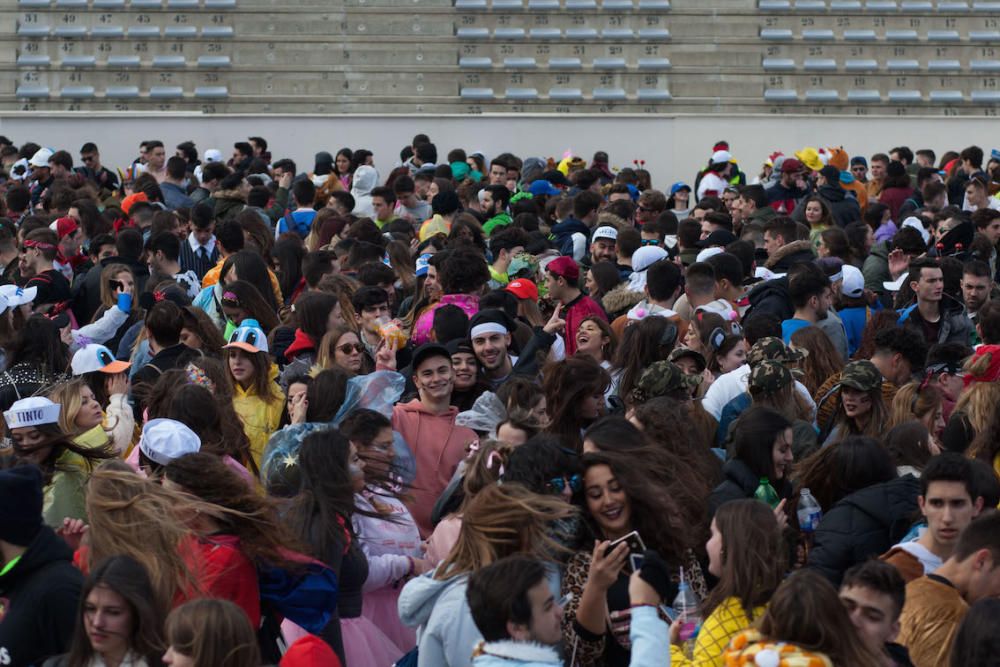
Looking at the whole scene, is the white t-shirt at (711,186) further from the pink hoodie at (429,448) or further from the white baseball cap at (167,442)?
the white baseball cap at (167,442)

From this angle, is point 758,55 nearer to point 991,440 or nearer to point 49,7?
point 49,7

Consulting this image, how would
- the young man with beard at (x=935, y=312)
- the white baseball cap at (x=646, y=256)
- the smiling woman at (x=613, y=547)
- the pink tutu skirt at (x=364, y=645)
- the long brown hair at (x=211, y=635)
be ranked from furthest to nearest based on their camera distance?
the white baseball cap at (x=646, y=256) → the young man with beard at (x=935, y=312) → the pink tutu skirt at (x=364, y=645) → the smiling woman at (x=613, y=547) → the long brown hair at (x=211, y=635)

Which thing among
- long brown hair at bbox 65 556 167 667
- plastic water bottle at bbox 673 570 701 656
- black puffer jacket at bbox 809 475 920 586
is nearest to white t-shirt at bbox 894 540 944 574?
black puffer jacket at bbox 809 475 920 586

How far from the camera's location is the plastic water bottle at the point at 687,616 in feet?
17.1

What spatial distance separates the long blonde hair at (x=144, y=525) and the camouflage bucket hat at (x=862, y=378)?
3.41m

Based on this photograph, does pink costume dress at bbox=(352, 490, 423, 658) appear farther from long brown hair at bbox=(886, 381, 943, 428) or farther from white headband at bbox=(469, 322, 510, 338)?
long brown hair at bbox=(886, 381, 943, 428)

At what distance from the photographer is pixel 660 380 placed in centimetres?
745

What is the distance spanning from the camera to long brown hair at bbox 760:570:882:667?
4.34 metres

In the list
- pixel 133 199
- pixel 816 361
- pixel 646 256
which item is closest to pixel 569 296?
pixel 646 256

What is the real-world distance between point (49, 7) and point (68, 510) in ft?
68.0

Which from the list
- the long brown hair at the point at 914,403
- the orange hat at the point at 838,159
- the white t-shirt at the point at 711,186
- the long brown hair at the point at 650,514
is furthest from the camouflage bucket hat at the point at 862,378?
the orange hat at the point at 838,159

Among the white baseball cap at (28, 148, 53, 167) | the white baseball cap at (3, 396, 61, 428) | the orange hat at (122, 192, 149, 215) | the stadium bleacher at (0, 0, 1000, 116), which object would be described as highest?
the stadium bleacher at (0, 0, 1000, 116)

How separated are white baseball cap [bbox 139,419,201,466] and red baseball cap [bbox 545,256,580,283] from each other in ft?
11.5

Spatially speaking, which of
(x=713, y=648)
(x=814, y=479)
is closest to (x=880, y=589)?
(x=713, y=648)
